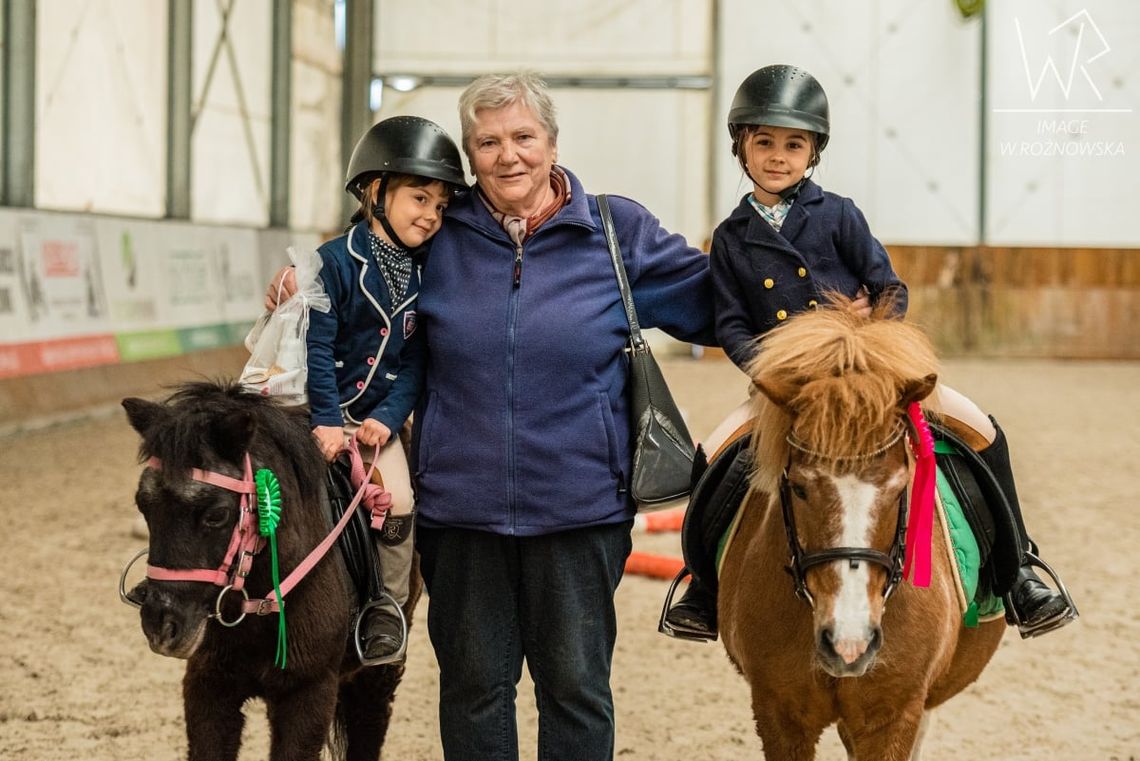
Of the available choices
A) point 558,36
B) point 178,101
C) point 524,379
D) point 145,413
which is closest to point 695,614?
point 524,379

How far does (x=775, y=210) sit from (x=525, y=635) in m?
1.22

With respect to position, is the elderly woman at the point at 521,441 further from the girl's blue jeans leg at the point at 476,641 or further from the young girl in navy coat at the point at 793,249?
the young girl in navy coat at the point at 793,249

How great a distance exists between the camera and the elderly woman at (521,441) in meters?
2.79

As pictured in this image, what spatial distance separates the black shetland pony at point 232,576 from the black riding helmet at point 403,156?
584 mm

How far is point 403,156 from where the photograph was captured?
9.63ft

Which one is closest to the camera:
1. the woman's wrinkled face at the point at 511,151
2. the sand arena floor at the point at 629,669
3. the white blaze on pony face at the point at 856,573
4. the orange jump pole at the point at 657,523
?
the white blaze on pony face at the point at 856,573

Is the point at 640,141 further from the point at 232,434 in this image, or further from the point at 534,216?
the point at 232,434

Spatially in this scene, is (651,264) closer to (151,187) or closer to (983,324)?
(151,187)

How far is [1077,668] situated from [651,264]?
2947mm

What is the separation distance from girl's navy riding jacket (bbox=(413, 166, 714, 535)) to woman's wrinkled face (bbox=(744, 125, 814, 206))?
0.47 meters

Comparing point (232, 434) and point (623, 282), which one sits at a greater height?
point (623, 282)

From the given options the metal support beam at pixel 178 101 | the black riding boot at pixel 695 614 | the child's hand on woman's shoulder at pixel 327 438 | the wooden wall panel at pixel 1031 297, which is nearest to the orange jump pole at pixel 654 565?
the black riding boot at pixel 695 614

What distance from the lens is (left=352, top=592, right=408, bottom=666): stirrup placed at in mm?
2943

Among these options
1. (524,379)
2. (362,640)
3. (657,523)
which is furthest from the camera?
(657,523)
